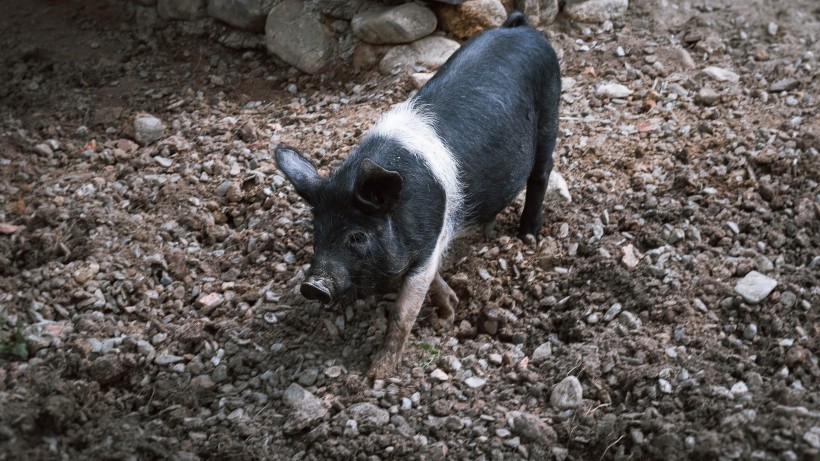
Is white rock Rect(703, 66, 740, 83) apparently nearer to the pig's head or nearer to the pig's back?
the pig's back

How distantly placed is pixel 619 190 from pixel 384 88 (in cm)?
169

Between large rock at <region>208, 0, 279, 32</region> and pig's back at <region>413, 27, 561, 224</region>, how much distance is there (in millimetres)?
2247

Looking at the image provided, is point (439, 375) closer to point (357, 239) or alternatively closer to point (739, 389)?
point (357, 239)

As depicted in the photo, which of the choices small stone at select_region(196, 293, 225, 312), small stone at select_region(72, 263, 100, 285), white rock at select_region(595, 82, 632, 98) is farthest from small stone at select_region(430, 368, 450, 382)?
white rock at select_region(595, 82, 632, 98)

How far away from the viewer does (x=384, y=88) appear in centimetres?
545

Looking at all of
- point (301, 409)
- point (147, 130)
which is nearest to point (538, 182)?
point (301, 409)

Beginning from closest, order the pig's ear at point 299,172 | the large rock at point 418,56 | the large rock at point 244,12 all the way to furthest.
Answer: the pig's ear at point 299,172
the large rock at point 418,56
the large rock at point 244,12

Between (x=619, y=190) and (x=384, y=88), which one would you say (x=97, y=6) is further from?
(x=619, y=190)

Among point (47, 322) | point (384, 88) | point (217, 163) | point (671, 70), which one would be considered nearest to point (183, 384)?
point (47, 322)


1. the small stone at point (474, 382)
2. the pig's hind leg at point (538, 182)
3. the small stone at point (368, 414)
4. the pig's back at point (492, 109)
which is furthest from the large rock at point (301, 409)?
the pig's hind leg at point (538, 182)

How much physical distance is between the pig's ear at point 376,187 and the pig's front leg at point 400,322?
1.36 ft

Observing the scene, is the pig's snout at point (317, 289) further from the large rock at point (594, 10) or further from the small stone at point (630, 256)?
the large rock at point (594, 10)

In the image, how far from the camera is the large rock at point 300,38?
5781 millimetres

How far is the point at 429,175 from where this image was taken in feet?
12.4
